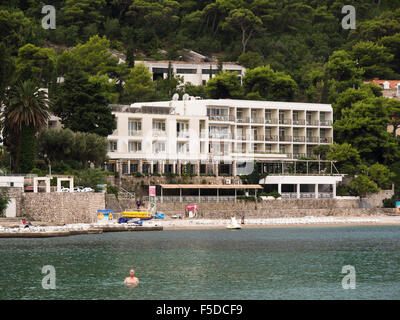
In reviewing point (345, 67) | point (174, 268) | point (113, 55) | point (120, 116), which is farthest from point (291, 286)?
point (113, 55)

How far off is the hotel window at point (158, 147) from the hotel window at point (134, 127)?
2.51 meters

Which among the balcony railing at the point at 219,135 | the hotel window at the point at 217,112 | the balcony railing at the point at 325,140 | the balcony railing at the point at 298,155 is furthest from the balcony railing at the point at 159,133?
the balcony railing at the point at 325,140

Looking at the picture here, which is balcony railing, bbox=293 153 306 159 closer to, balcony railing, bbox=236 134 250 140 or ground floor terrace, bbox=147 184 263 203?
balcony railing, bbox=236 134 250 140

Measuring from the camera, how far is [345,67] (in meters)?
119

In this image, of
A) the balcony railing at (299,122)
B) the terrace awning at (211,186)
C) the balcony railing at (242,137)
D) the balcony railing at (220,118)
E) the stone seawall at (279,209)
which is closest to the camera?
the stone seawall at (279,209)

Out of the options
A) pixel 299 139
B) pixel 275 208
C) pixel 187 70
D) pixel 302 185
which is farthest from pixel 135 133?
pixel 187 70

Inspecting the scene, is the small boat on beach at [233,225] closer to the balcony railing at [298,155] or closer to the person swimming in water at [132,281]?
the balcony railing at [298,155]

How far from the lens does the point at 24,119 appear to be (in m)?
79.7

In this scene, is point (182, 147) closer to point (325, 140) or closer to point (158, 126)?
point (158, 126)

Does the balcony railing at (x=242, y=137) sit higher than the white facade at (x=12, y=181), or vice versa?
the balcony railing at (x=242, y=137)

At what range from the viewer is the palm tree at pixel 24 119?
79.5m

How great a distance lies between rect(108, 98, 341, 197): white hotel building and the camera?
9750cm

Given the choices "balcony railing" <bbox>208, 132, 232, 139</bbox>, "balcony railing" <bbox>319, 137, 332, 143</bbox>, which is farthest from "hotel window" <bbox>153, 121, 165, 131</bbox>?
"balcony railing" <bbox>319, 137, 332, 143</bbox>
